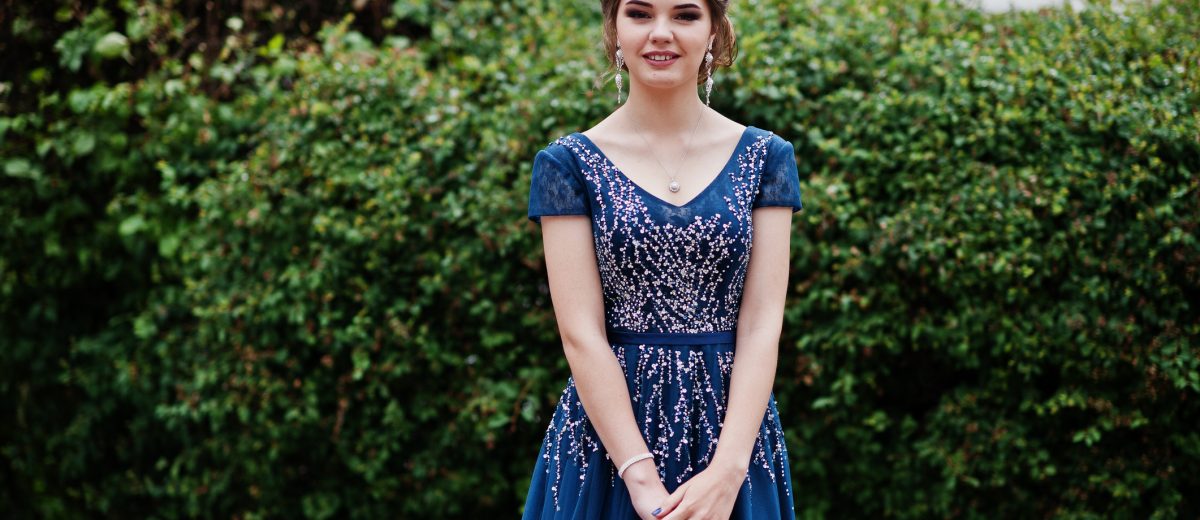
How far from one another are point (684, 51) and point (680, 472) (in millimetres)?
863

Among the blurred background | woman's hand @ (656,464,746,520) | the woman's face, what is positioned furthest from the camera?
the blurred background

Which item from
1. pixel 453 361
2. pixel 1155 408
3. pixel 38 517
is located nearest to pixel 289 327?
pixel 453 361

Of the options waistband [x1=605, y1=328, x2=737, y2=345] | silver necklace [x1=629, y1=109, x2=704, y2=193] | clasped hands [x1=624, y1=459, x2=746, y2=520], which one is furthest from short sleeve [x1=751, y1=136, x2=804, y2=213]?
clasped hands [x1=624, y1=459, x2=746, y2=520]

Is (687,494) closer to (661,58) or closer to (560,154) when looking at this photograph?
(560,154)

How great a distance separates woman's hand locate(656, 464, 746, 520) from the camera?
2248 mm

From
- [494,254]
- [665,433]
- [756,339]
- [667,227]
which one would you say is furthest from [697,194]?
[494,254]

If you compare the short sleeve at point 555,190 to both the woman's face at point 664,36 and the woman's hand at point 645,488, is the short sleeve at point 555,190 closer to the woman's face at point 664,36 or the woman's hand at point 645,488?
the woman's face at point 664,36

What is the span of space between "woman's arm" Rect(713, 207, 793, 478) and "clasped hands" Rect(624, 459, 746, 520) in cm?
3

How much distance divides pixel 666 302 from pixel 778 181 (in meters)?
0.35

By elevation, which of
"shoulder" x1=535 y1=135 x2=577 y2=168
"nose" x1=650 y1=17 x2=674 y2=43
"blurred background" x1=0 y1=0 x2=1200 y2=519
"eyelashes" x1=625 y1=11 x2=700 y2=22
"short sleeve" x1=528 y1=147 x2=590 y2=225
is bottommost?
"blurred background" x1=0 y1=0 x2=1200 y2=519

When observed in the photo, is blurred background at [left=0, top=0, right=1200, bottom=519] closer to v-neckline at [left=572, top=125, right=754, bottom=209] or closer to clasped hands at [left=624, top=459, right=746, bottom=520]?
v-neckline at [left=572, top=125, right=754, bottom=209]

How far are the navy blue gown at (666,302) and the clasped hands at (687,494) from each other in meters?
0.10

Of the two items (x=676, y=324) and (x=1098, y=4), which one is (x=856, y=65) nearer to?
(x=1098, y=4)

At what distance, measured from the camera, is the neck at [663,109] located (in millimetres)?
2473
